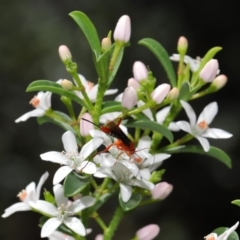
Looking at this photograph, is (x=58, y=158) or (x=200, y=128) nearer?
(x=58, y=158)

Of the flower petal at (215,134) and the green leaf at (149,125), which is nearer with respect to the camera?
the green leaf at (149,125)

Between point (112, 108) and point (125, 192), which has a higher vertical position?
point (112, 108)

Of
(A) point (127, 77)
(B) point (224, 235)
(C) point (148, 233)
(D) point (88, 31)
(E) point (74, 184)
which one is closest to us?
(B) point (224, 235)

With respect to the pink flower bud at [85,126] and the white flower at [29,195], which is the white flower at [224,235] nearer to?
the pink flower bud at [85,126]

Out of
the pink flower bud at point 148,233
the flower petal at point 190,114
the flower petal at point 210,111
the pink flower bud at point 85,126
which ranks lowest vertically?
the pink flower bud at point 148,233

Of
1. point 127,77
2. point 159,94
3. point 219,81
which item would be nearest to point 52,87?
point 159,94

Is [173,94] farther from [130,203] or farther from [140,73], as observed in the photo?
[130,203]

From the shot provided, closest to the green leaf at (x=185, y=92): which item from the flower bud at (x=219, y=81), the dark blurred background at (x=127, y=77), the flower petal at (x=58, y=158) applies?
the flower bud at (x=219, y=81)
